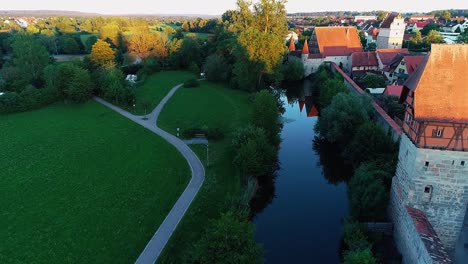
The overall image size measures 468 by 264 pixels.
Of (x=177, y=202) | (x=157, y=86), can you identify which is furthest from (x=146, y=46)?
(x=177, y=202)

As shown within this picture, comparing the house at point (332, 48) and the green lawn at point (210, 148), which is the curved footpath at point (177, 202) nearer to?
the green lawn at point (210, 148)

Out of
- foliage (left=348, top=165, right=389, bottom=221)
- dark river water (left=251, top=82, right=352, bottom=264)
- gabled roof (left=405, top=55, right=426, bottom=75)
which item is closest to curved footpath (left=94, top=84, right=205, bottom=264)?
dark river water (left=251, top=82, right=352, bottom=264)

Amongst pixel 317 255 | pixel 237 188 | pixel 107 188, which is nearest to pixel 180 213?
pixel 237 188

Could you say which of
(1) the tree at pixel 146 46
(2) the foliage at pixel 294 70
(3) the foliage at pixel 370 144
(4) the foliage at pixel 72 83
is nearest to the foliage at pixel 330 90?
(3) the foliage at pixel 370 144

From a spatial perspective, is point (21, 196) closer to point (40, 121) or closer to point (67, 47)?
point (40, 121)

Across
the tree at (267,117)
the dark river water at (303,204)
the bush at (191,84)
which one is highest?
the tree at (267,117)

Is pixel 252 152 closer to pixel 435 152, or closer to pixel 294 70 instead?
pixel 435 152

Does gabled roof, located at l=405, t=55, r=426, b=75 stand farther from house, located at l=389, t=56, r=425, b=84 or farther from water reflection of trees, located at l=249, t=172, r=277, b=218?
water reflection of trees, located at l=249, t=172, r=277, b=218
